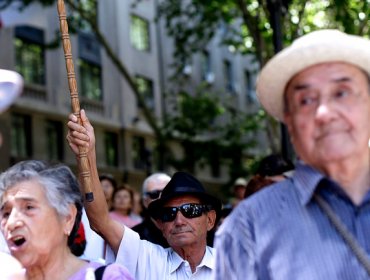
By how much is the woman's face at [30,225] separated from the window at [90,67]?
26.5m

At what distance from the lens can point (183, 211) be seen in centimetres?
546

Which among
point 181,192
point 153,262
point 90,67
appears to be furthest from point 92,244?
point 90,67

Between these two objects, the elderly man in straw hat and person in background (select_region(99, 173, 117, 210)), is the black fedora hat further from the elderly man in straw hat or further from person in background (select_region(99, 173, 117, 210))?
person in background (select_region(99, 173, 117, 210))

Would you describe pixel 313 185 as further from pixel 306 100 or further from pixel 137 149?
pixel 137 149

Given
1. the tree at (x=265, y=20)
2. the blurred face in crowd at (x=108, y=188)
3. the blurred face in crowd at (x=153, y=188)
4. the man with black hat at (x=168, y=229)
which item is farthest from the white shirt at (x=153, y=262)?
the tree at (x=265, y=20)

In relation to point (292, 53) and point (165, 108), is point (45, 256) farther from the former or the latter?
point (165, 108)

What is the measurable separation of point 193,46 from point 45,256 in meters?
18.2

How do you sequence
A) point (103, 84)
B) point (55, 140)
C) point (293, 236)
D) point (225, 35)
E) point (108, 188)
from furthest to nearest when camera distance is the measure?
point (103, 84) < point (55, 140) < point (225, 35) < point (108, 188) < point (293, 236)

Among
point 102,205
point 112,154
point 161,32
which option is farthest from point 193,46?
point 102,205

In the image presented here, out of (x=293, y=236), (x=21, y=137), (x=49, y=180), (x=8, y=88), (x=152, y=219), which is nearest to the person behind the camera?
(x=293, y=236)

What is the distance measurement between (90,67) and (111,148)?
10.8ft

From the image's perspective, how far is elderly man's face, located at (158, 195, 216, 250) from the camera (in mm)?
5297

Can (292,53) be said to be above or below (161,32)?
below

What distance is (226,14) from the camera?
65.1 ft
